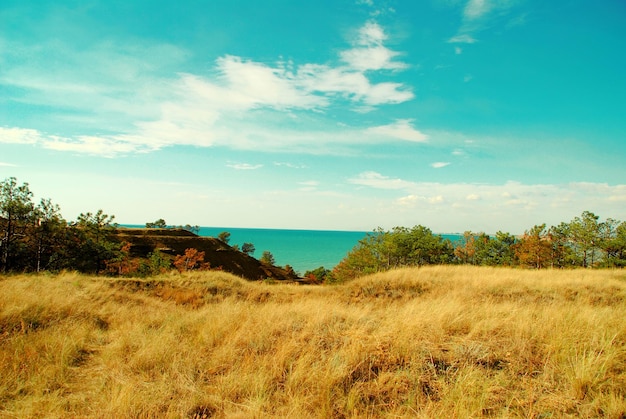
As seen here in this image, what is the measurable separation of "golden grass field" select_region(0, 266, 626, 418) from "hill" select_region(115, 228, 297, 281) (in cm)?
6960

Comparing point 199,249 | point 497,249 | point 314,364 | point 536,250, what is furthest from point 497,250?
point 199,249

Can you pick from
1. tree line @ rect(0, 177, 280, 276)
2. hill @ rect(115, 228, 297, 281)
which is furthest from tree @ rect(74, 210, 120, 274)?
hill @ rect(115, 228, 297, 281)

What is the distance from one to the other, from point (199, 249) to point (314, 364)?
8319 cm

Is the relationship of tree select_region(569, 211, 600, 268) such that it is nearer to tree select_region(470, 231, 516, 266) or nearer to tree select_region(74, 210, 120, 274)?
tree select_region(470, 231, 516, 266)

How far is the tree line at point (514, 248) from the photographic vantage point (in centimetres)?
3859

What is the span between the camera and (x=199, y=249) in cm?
8106

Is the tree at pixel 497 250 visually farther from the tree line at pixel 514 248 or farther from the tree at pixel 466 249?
the tree at pixel 466 249

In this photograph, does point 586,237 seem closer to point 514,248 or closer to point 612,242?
point 612,242

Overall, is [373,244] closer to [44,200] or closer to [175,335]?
[44,200]

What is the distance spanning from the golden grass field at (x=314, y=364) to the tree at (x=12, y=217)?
84.7 feet

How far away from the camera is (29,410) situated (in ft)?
11.8

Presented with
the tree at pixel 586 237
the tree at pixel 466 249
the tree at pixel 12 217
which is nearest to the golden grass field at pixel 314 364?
the tree at pixel 12 217

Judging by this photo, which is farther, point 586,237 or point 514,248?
point 514,248

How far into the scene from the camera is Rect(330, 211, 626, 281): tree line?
127ft
